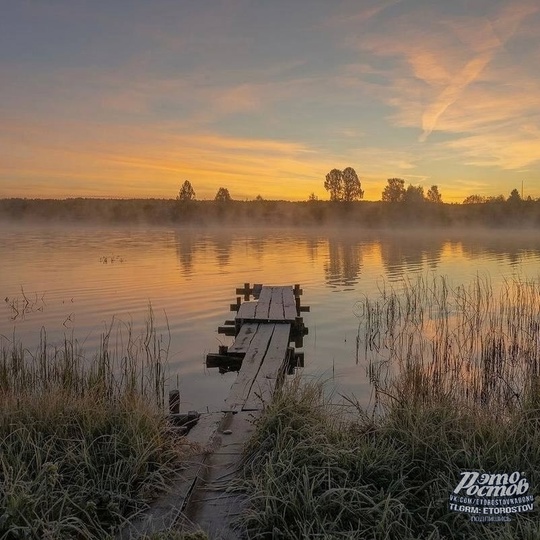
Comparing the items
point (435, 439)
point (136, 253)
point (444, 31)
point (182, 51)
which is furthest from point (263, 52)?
point (435, 439)

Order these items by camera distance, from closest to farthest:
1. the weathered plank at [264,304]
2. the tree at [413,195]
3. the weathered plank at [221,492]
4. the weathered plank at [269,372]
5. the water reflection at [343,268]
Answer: the weathered plank at [221,492] → the weathered plank at [269,372] → the weathered plank at [264,304] → the water reflection at [343,268] → the tree at [413,195]

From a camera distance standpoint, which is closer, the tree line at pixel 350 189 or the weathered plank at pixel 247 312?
the weathered plank at pixel 247 312

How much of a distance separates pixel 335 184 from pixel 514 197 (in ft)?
103

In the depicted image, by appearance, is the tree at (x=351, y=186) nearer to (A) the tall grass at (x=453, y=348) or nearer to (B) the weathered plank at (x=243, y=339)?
(A) the tall grass at (x=453, y=348)

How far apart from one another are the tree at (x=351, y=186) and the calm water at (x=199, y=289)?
5974 cm

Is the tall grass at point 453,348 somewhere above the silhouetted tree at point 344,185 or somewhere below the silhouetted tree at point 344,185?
below

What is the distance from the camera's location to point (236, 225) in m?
92.9

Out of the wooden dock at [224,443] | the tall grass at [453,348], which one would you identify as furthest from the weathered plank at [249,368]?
the tall grass at [453,348]

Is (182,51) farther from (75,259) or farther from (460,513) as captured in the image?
(460,513)

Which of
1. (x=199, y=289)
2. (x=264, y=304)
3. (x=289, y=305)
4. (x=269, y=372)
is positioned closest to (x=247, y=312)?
(x=264, y=304)

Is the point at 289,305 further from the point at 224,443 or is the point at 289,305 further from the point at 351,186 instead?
the point at 351,186

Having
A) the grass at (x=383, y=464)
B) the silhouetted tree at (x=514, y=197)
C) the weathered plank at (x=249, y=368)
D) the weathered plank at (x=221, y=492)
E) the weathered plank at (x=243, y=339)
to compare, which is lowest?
the weathered plank at (x=243, y=339)

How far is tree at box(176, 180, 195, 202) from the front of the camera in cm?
9462

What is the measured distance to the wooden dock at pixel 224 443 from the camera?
3.73 metres
